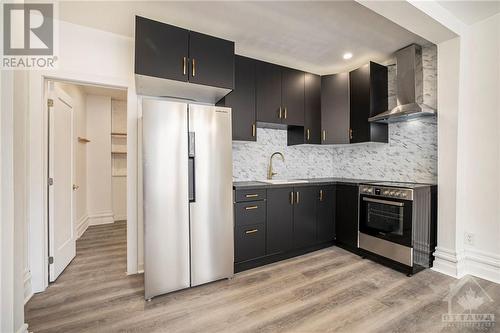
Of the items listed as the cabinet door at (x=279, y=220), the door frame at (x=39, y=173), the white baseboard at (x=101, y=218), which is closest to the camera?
the door frame at (x=39, y=173)

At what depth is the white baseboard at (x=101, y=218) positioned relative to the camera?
467cm

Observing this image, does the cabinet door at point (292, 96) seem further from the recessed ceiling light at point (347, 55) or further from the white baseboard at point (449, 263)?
the white baseboard at point (449, 263)

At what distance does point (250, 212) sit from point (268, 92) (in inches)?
63.5

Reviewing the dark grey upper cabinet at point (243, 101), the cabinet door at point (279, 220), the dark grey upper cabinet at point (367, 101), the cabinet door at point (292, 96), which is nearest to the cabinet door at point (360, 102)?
the dark grey upper cabinet at point (367, 101)

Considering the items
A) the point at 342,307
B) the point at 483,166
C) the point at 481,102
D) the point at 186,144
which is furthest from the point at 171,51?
the point at 483,166

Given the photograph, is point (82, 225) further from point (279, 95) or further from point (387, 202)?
point (387, 202)

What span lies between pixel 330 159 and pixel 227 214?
8.26 feet

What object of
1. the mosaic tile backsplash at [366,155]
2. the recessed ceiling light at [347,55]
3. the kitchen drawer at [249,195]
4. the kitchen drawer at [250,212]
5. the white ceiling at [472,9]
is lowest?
the kitchen drawer at [250,212]

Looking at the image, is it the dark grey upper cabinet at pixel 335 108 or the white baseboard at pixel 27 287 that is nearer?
the white baseboard at pixel 27 287

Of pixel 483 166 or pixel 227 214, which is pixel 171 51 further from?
pixel 483 166

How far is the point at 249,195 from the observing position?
2.66 m

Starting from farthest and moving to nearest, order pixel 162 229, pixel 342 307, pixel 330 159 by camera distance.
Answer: pixel 330 159 < pixel 162 229 < pixel 342 307

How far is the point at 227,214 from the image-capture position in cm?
242

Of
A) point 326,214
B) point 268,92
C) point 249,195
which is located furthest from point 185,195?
point 326,214
